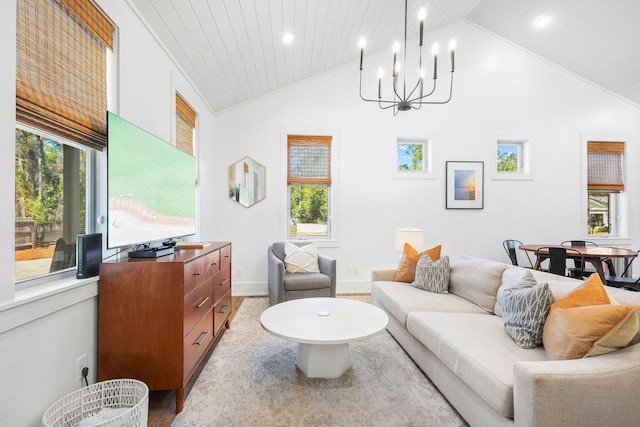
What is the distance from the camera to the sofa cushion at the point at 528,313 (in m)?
1.77

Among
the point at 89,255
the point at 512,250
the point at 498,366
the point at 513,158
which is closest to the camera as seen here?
the point at 498,366

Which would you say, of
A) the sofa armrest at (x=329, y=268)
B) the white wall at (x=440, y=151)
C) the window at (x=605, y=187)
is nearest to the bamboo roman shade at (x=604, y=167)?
the window at (x=605, y=187)

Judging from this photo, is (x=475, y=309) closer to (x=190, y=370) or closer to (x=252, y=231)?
(x=190, y=370)

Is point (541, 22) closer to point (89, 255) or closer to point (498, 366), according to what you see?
point (498, 366)

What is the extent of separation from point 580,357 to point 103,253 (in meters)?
2.68

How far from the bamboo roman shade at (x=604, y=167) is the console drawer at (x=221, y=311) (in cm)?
577

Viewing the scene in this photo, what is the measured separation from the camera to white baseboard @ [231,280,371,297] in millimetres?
4609

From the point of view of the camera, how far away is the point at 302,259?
4.07 metres

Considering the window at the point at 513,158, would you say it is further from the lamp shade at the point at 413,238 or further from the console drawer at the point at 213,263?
the console drawer at the point at 213,263

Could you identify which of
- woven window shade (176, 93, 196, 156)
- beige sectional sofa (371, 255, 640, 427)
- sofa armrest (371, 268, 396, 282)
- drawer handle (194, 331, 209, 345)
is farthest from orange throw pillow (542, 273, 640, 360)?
woven window shade (176, 93, 196, 156)

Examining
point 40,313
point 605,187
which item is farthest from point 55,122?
point 605,187

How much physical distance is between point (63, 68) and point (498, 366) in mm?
2734

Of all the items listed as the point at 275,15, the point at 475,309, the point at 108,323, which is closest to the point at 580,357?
the point at 475,309

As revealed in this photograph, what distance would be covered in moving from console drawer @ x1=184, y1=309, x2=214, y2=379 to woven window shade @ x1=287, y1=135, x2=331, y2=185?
2592 mm
